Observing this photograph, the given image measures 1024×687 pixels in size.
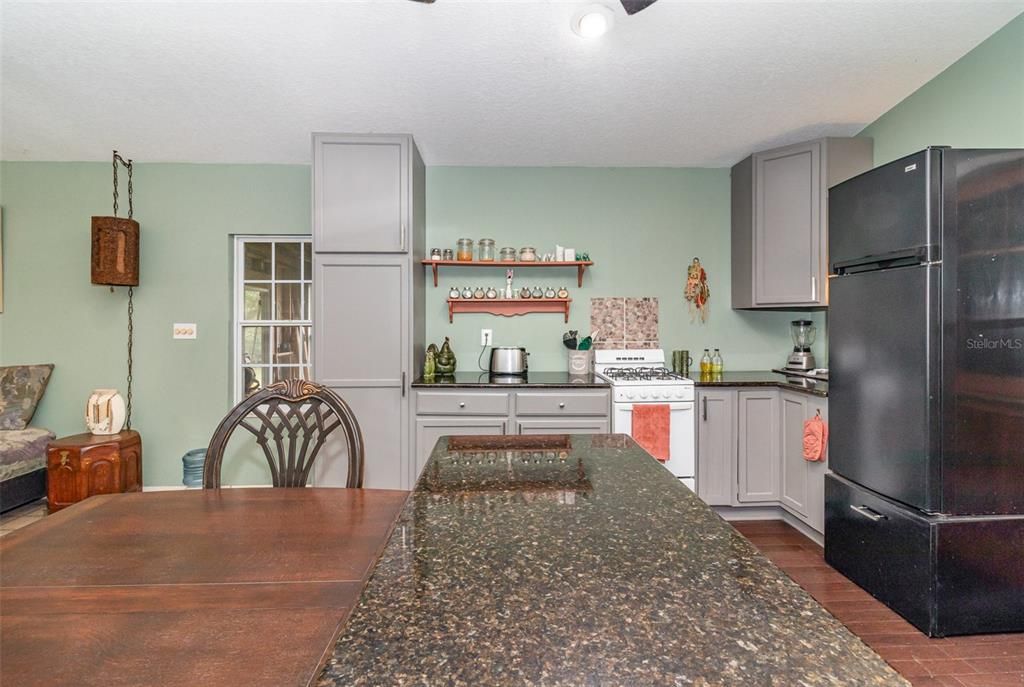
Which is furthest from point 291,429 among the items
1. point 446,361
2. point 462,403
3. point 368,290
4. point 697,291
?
point 697,291

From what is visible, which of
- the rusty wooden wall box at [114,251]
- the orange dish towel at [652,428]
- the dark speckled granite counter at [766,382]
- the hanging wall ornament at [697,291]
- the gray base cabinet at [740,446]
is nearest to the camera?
the dark speckled granite counter at [766,382]

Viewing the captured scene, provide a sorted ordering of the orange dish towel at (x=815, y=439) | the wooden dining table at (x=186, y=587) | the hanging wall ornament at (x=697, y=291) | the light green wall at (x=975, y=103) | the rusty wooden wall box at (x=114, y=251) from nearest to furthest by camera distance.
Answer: the wooden dining table at (x=186, y=587) < the light green wall at (x=975, y=103) < the orange dish towel at (x=815, y=439) < the rusty wooden wall box at (x=114, y=251) < the hanging wall ornament at (x=697, y=291)

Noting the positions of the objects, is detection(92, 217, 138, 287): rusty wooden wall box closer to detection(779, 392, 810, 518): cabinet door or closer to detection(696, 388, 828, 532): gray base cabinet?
detection(696, 388, 828, 532): gray base cabinet

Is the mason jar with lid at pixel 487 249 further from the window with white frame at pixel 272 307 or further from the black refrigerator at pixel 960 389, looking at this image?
the black refrigerator at pixel 960 389

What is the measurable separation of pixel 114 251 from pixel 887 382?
4649 millimetres

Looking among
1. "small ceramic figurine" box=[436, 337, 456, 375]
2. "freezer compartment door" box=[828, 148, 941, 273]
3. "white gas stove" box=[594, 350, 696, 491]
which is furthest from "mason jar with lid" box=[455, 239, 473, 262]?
"freezer compartment door" box=[828, 148, 941, 273]

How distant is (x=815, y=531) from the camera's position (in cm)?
290

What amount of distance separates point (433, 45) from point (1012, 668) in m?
3.35

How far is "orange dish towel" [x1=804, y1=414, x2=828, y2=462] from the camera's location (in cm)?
275

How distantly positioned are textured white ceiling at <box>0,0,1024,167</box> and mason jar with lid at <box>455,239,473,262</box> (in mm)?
644

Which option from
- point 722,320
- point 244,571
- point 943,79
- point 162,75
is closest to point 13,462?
point 162,75

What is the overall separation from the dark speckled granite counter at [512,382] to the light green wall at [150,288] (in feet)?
5.50

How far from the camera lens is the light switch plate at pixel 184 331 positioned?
366cm

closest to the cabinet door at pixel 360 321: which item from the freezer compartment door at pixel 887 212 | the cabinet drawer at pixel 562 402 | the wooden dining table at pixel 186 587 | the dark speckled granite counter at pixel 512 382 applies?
the dark speckled granite counter at pixel 512 382
